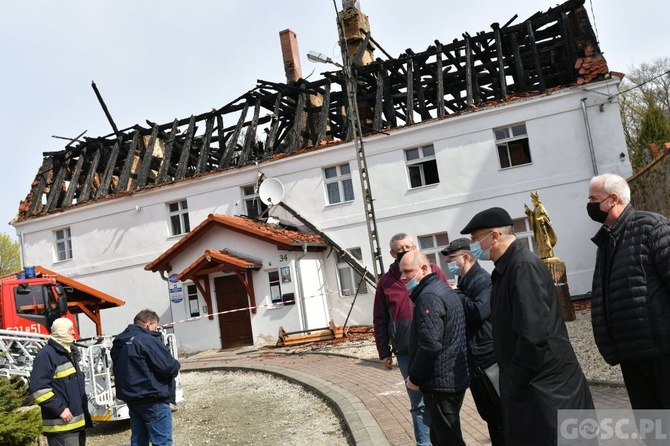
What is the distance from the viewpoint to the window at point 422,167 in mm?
20562

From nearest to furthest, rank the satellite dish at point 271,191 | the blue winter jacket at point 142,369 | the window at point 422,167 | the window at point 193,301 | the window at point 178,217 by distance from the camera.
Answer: the blue winter jacket at point 142,369
the window at point 422,167
the window at point 193,301
the satellite dish at point 271,191
the window at point 178,217

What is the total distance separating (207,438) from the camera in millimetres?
8266

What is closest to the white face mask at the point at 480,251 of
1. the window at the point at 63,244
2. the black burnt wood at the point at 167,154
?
the black burnt wood at the point at 167,154

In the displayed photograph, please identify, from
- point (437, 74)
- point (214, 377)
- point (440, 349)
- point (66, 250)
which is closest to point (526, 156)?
point (437, 74)

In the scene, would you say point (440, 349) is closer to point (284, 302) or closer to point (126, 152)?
point (284, 302)

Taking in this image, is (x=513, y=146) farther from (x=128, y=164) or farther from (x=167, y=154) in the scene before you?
(x=128, y=164)

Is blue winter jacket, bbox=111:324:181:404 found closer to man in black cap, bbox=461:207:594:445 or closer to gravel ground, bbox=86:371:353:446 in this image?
gravel ground, bbox=86:371:353:446

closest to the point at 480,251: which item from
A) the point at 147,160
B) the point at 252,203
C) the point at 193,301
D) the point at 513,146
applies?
the point at 513,146

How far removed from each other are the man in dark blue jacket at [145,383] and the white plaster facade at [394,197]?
12953 mm

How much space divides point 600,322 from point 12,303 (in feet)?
41.2

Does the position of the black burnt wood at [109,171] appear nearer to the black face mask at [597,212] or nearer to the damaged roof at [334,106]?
the damaged roof at [334,106]

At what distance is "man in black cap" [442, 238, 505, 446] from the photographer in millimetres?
4500

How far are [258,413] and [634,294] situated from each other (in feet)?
22.8

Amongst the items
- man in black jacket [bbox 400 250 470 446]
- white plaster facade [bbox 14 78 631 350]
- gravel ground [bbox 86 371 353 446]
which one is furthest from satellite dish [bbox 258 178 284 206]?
man in black jacket [bbox 400 250 470 446]
